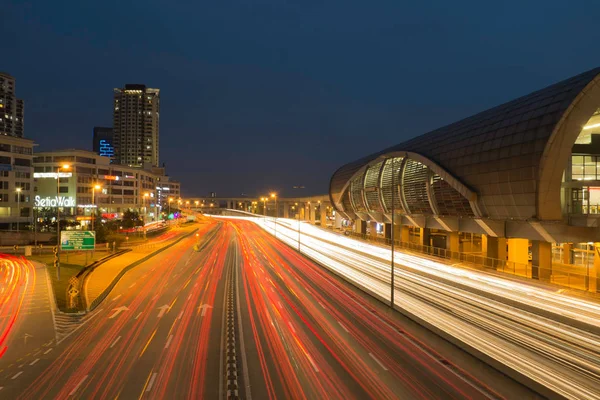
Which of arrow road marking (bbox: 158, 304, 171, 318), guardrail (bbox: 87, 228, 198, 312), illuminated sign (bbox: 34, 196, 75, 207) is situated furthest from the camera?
illuminated sign (bbox: 34, 196, 75, 207)

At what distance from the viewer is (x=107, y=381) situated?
14898mm

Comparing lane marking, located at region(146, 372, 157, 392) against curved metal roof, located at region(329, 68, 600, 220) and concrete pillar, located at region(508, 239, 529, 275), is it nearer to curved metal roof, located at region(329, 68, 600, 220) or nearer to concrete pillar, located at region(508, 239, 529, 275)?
curved metal roof, located at region(329, 68, 600, 220)

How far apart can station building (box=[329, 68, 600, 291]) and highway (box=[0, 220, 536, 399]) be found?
9985 mm

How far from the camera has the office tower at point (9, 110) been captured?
558 feet

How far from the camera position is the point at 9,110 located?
176250 mm

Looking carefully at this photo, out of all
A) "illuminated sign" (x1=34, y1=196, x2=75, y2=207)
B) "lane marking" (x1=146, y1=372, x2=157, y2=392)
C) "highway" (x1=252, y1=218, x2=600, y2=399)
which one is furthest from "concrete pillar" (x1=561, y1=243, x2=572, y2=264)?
"illuminated sign" (x1=34, y1=196, x2=75, y2=207)

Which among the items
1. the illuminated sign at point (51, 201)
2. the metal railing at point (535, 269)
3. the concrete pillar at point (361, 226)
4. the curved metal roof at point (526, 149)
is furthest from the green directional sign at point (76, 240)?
the concrete pillar at point (361, 226)

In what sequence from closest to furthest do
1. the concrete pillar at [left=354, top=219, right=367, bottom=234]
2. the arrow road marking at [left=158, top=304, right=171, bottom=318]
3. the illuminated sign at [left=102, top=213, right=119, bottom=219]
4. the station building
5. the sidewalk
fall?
1. the arrow road marking at [left=158, top=304, right=171, bottom=318]
2. the sidewalk
3. the station building
4. the concrete pillar at [left=354, top=219, right=367, bottom=234]
5. the illuminated sign at [left=102, top=213, right=119, bottom=219]

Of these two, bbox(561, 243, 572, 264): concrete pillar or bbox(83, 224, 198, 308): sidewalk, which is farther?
bbox(561, 243, 572, 264): concrete pillar

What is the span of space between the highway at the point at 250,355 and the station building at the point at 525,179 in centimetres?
999

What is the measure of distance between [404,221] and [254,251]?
80.2 feet

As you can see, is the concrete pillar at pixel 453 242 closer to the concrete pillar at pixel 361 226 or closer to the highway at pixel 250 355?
the highway at pixel 250 355

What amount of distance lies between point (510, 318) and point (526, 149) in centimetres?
1971

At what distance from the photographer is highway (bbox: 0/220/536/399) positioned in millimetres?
14125
